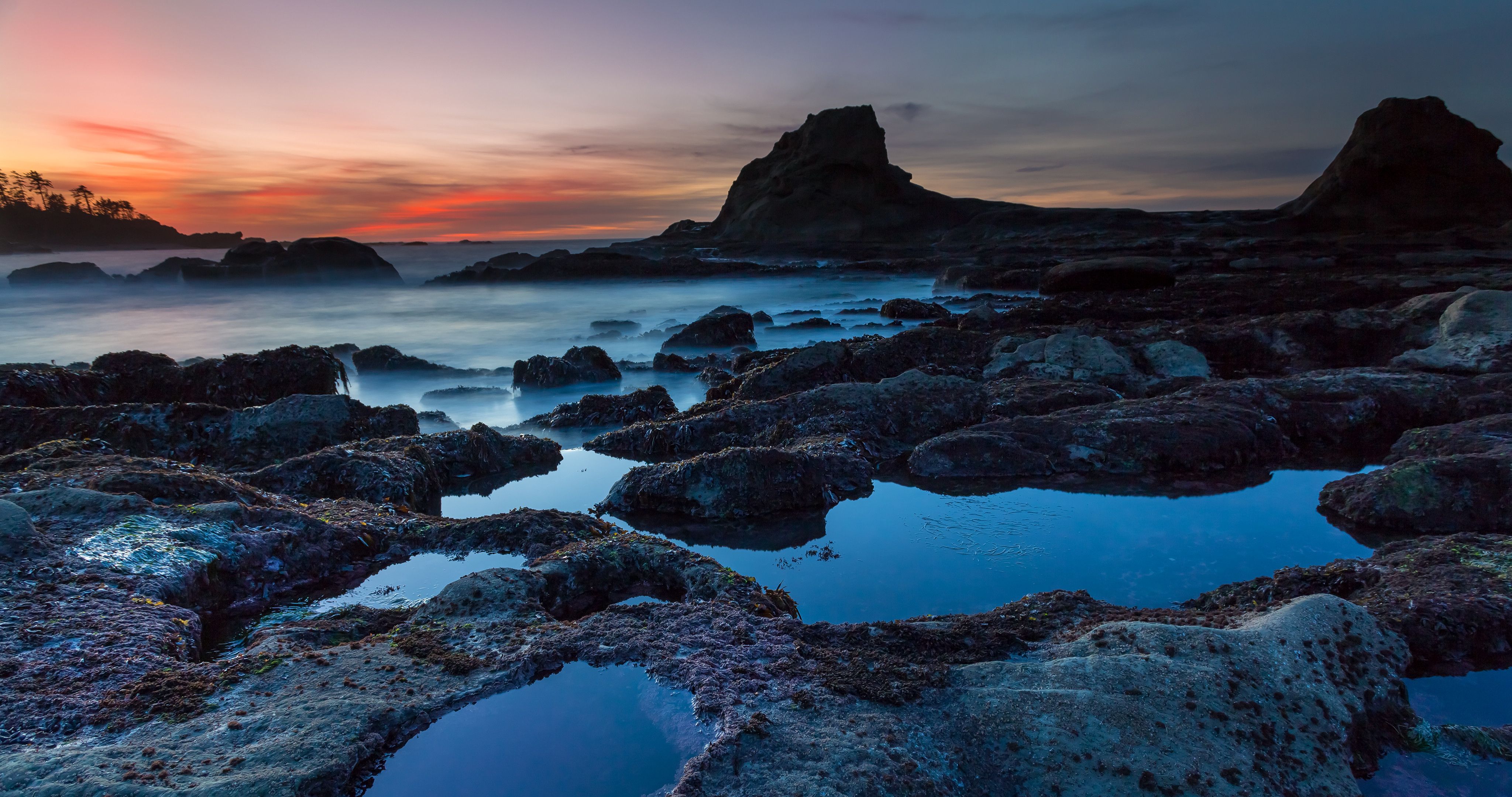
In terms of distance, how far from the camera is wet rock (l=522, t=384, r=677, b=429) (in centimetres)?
902

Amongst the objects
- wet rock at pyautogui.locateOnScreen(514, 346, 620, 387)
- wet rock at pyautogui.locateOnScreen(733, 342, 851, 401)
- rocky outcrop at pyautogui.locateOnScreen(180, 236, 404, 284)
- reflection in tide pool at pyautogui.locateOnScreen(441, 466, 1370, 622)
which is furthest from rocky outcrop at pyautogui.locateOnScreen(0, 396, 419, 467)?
rocky outcrop at pyautogui.locateOnScreen(180, 236, 404, 284)

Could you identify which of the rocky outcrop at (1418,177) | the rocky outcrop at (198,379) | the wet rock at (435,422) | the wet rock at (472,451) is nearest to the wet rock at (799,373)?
the wet rock at (472,451)

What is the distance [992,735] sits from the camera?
235cm

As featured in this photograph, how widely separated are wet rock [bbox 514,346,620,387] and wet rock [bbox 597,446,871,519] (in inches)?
279

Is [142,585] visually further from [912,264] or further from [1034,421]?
[912,264]

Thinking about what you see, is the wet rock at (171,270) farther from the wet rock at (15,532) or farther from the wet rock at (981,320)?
the wet rock at (15,532)

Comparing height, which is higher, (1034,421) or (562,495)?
(1034,421)

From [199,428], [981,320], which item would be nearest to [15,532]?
[199,428]

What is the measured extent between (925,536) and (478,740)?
320cm

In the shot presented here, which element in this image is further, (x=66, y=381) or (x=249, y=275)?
(x=249, y=275)

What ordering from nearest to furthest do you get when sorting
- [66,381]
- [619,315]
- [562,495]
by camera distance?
[562,495], [66,381], [619,315]

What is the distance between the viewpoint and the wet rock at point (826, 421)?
22.9 feet

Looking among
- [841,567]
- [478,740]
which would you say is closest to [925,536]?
[841,567]

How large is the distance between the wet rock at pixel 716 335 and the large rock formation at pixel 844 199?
47.7 meters
